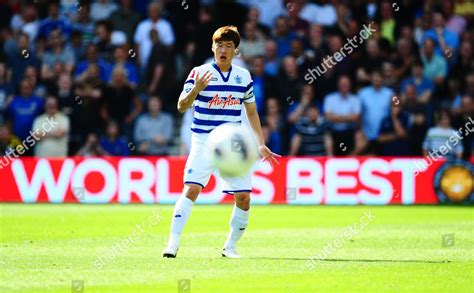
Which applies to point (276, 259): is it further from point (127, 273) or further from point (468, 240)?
point (468, 240)

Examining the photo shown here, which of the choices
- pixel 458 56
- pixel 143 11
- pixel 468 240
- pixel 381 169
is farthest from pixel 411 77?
pixel 468 240

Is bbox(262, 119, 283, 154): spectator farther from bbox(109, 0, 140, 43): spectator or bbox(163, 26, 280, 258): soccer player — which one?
bbox(163, 26, 280, 258): soccer player

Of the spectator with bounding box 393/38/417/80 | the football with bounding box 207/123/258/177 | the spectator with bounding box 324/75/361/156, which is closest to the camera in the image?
the football with bounding box 207/123/258/177

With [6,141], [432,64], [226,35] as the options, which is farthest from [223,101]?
[432,64]

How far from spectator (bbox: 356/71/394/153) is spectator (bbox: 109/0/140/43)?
5942 millimetres

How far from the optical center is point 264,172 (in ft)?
75.4

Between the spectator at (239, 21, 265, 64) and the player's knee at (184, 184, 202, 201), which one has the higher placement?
the spectator at (239, 21, 265, 64)

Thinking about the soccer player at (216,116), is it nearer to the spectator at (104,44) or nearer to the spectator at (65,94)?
the spectator at (65,94)

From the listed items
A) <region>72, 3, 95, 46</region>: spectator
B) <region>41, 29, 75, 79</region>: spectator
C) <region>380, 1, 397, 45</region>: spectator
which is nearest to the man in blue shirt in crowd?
<region>380, 1, 397, 45</region>: spectator

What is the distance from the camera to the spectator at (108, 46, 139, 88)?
2483 cm

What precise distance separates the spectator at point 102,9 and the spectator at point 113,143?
10.6 ft

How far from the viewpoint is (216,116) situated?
12.3 metres

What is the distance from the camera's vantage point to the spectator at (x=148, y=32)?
25.1 metres

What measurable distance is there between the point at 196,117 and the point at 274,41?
514 inches
